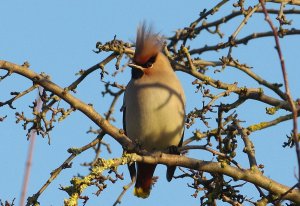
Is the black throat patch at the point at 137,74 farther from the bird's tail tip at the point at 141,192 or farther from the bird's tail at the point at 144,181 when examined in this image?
the bird's tail tip at the point at 141,192

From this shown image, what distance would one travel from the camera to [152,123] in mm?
5012

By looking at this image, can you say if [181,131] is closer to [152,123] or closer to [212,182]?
[152,123]

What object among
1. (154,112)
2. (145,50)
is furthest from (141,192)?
(145,50)

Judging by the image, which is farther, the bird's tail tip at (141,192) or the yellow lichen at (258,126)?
the bird's tail tip at (141,192)

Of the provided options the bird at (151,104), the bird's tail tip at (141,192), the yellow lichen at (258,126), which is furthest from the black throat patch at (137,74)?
the yellow lichen at (258,126)

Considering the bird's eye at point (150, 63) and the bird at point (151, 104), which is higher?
the bird's eye at point (150, 63)

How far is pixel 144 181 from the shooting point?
536 cm

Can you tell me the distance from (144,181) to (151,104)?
0.71 m

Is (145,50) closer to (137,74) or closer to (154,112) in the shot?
(137,74)

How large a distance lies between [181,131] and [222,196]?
4.88 feet

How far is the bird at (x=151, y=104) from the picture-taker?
16.4ft

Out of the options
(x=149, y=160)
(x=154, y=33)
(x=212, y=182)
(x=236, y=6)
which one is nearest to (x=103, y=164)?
(x=149, y=160)

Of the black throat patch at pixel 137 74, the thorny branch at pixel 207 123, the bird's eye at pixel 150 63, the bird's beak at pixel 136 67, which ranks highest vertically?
the bird's eye at pixel 150 63

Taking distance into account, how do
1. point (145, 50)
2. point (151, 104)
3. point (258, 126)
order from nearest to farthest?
point (258, 126) → point (151, 104) → point (145, 50)
